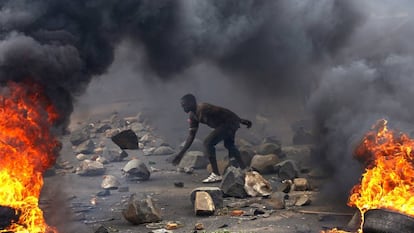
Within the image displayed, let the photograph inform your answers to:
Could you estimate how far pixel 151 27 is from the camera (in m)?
8.91

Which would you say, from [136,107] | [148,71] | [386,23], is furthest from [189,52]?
[136,107]

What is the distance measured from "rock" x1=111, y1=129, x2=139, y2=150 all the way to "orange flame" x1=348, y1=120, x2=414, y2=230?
235 inches

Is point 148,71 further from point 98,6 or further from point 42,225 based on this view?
point 42,225

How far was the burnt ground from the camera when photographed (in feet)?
24.5

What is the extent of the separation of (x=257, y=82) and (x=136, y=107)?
10.1 m

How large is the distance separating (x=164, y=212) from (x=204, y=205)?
33.4 inches

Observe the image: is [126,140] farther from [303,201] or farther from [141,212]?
[303,201]

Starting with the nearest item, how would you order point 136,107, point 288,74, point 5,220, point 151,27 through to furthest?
point 5,220 → point 151,27 → point 288,74 → point 136,107

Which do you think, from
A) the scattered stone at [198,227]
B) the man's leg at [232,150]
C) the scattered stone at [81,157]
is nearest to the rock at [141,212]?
the scattered stone at [198,227]

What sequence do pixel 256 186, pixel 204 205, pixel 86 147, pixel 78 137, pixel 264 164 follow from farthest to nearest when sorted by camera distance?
pixel 78 137 < pixel 86 147 < pixel 264 164 < pixel 256 186 < pixel 204 205

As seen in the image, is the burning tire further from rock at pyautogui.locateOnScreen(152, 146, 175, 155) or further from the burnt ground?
rock at pyautogui.locateOnScreen(152, 146, 175, 155)

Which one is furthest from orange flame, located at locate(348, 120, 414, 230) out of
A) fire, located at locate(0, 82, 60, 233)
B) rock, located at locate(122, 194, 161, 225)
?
fire, located at locate(0, 82, 60, 233)

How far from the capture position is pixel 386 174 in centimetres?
662

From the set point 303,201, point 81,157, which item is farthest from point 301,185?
point 81,157
